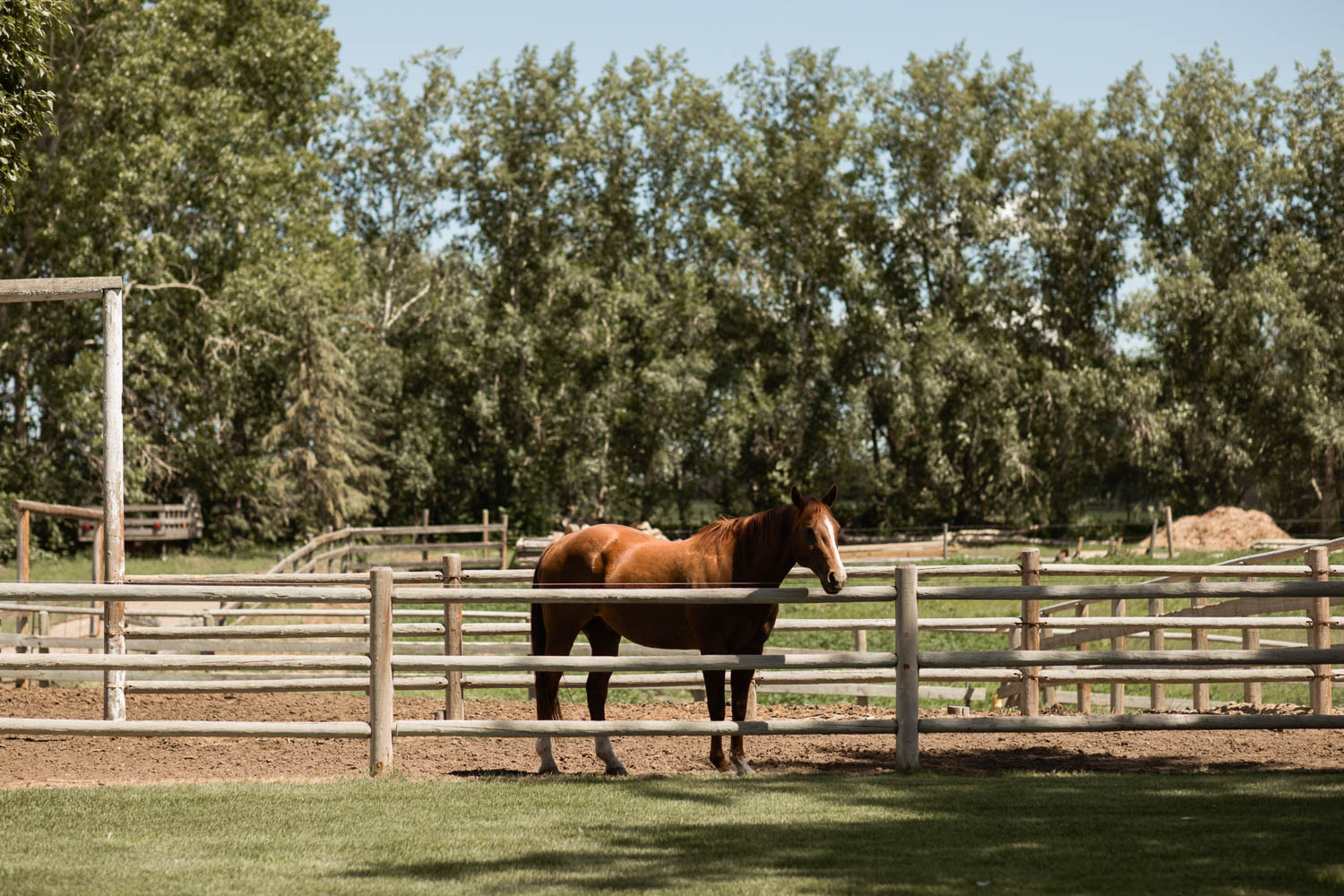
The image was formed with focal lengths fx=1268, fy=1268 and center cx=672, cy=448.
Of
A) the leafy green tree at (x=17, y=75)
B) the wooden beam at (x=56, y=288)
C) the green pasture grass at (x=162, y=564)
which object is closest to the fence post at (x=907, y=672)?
the wooden beam at (x=56, y=288)

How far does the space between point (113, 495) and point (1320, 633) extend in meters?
9.74

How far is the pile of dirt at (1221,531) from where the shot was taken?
1369 inches

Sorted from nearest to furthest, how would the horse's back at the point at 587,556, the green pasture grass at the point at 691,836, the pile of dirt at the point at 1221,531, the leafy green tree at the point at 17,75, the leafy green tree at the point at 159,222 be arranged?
1. the green pasture grass at the point at 691,836
2. the horse's back at the point at 587,556
3. the leafy green tree at the point at 17,75
4. the leafy green tree at the point at 159,222
5. the pile of dirt at the point at 1221,531

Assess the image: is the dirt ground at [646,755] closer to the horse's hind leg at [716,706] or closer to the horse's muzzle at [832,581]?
the horse's hind leg at [716,706]

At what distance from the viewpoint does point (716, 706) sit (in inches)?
332

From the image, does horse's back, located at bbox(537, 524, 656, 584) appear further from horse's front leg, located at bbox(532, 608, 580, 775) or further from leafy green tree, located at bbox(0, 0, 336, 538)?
leafy green tree, located at bbox(0, 0, 336, 538)

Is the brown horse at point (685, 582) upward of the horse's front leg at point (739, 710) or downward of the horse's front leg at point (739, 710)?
upward

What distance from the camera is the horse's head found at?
26.0ft

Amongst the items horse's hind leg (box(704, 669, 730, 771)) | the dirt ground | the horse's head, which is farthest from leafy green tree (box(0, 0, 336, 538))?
the horse's head

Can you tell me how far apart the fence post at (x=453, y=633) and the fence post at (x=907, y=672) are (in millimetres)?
3467

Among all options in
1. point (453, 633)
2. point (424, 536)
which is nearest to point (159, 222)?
point (424, 536)

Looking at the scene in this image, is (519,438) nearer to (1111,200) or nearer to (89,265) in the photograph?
(89,265)

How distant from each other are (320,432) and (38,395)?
9125mm

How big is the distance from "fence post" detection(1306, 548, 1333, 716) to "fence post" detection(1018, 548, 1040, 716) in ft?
Answer: 7.31
